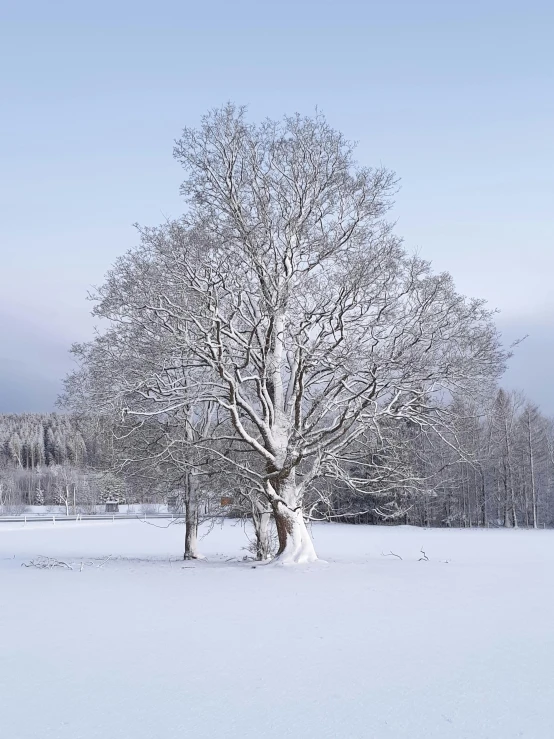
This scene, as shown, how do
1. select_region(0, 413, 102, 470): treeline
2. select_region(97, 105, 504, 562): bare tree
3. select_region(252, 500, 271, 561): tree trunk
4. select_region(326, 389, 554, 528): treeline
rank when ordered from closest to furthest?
select_region(97, 105, 504, 562): bare tree → select_region(252, 500, 271, 561): tree trunk → select_region(326, 389, 554, 528): treeline → select_region(0, 413, 102, 470): treeline

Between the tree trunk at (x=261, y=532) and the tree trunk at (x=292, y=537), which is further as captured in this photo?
the tree trunk at (x=261, y=532)

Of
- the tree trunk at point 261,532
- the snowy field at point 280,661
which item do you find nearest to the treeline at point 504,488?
the tree trunk at point 261,532

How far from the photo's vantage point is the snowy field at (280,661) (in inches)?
198

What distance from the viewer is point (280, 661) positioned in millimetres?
6770

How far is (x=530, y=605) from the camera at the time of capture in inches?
396

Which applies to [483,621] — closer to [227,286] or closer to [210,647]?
[210,647]

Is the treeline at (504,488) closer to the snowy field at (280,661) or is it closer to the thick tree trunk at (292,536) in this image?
the thick tree trunk at (292,536)

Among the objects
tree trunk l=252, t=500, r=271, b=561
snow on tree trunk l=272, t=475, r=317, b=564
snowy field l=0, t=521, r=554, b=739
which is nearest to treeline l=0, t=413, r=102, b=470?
tree trunk l=252, t=500, r=271, b=561

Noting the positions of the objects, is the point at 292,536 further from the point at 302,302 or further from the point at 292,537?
the point at 302,302

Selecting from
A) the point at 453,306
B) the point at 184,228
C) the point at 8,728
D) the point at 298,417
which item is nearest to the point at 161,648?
the point at 8,728

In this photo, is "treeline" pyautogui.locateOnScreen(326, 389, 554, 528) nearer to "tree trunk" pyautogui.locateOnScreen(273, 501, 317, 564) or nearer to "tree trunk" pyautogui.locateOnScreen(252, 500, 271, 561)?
"tree trunk" pyautogui.locateOnScreen(252, 500, 271, 561)

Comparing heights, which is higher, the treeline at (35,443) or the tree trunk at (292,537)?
the treeline at (35,443)

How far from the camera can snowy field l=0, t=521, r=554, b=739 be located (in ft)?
16.5

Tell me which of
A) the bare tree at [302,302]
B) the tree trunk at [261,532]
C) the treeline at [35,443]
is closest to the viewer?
the bare tree at [302,302]
